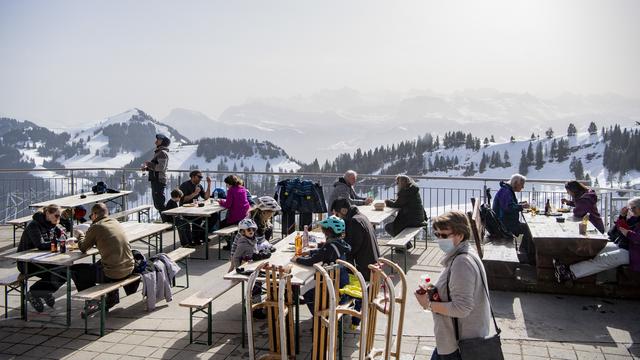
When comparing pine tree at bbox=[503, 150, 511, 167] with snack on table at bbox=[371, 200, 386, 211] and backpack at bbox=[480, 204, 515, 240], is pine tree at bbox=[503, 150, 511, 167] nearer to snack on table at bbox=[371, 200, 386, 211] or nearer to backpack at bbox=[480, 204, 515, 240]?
snack on table at bbox=[371, 200, 386, 211]

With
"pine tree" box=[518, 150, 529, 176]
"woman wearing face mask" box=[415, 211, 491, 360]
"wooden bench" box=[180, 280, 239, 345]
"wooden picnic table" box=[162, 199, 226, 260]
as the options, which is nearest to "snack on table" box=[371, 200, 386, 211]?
"wooden picnic table" box=[162, 199, 226, 260]

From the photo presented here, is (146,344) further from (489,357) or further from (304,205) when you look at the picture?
(304,205)

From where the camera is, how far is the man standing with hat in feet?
Result: 38.1

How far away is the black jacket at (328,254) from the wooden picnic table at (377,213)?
3124mm

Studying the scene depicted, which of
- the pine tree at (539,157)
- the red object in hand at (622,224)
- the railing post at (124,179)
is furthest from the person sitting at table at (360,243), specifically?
the pine tree at (539,157)

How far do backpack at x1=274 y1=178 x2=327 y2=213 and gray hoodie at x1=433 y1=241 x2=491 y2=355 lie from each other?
7.52 m

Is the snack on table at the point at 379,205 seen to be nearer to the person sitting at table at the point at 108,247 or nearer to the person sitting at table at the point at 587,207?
the person sitting at table at the point at 587,207

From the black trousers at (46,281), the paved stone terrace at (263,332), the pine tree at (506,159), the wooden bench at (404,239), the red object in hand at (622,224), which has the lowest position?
the paved stone terrace at (263,332)

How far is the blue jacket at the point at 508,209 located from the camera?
9383mm

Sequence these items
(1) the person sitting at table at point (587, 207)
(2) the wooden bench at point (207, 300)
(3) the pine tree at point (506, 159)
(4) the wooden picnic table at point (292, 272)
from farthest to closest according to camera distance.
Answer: (3) the pine tree at point (506, 159)
(1) the person sitting at table at point (587, 207)
(2) the wooden bench at point (207, 300)
(4) the wooden picnic table at point (292, 272)

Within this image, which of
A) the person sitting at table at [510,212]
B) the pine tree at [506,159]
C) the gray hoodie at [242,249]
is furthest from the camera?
the pine tree at [506,159]

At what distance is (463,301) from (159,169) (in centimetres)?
926

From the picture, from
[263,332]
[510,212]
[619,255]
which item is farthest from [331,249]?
[510,212]

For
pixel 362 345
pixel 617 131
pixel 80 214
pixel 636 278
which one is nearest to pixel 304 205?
pixel 80 214
